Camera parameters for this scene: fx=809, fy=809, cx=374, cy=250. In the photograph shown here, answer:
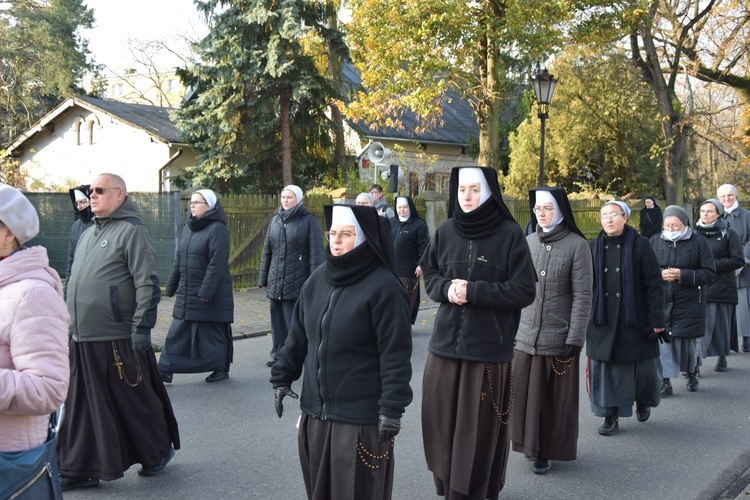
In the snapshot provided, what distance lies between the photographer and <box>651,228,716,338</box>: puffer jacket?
840cm

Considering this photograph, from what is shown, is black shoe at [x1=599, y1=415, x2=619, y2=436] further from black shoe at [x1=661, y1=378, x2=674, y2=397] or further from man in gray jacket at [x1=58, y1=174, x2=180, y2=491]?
man in gray jacket at [x1=58, y1=174, x2=180, y2=491]

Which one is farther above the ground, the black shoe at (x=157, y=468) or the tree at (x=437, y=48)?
the tree at (x=437, y=48)

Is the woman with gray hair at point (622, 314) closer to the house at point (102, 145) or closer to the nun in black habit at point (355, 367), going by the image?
the nun in black habit at point (355, 367)

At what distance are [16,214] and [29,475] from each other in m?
0.98

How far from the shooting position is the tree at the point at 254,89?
69.8 feet

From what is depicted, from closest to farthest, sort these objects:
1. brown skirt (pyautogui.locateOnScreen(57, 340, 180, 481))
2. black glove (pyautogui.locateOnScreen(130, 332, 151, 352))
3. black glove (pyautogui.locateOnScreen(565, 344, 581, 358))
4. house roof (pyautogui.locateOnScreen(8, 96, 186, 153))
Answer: brown skirt (pyautogui.locateOnScreen(57, 340, 180, 481)) < black glove (pyautogui.locateOnScreen(130, 332, 151, 352)) < black glove (pyautogui.locateOnScreen(565, 344, 581, 358)) < house roof (pyautogui.locateOnScreen(8, 96, 186, 153))

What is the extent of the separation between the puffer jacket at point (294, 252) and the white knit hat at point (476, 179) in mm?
4327

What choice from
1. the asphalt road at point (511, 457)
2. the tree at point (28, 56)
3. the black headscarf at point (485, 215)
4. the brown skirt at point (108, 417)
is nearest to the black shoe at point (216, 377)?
the asphalt road at point (511, 457)

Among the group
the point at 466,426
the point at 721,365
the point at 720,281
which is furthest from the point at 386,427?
the point at 721,365

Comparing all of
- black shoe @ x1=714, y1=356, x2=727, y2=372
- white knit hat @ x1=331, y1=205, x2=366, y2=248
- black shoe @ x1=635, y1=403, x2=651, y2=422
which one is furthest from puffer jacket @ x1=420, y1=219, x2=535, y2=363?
black shoe @ x1=714, y1=356, x2=727, y2=372

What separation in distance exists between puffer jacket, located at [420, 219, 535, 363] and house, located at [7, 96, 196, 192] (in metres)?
26.6

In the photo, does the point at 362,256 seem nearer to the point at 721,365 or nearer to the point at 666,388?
the point at 666,388

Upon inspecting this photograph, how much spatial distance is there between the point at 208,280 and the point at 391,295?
477 centimetres

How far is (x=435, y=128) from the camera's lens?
136 ft
